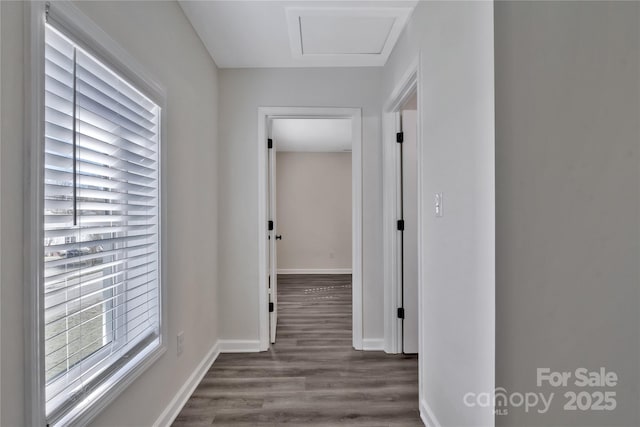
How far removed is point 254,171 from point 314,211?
3417 millimetres

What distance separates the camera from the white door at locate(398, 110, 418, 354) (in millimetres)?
2646

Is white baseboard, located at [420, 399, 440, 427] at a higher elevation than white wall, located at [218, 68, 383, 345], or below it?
below

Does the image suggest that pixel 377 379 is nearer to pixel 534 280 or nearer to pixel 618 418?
pixel 618 418

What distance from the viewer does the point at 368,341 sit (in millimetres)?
2760

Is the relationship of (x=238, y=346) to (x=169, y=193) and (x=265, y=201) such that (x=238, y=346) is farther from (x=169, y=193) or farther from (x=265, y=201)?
(x=169, y=193)

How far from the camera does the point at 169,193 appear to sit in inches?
72.3

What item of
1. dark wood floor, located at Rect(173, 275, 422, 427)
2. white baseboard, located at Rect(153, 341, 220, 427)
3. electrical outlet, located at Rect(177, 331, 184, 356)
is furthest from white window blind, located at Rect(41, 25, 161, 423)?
dark wood floor, located at Rect(173, 275, 422, 427)

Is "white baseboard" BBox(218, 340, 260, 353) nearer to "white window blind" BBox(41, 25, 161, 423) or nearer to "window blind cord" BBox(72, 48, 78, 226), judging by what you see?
"white window blind" BBox(41, 25, 161, 423)

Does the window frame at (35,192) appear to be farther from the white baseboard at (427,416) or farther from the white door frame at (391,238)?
the white door frame at (391,238)

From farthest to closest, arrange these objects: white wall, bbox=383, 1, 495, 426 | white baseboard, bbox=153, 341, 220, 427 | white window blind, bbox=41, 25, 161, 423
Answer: white baseboard, bbox=153, 341, 220, 427 → white wall, bbox=383, 1, 495, 426 → white window blind, bbox=41, 25, 161, 423

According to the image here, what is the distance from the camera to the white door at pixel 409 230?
2.65m

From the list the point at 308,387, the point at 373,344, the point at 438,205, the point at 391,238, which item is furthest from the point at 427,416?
the point at 391,238

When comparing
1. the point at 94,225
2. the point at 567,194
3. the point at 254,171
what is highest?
the point at 254,171

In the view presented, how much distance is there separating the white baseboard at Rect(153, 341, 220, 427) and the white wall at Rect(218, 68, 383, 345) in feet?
1.05
